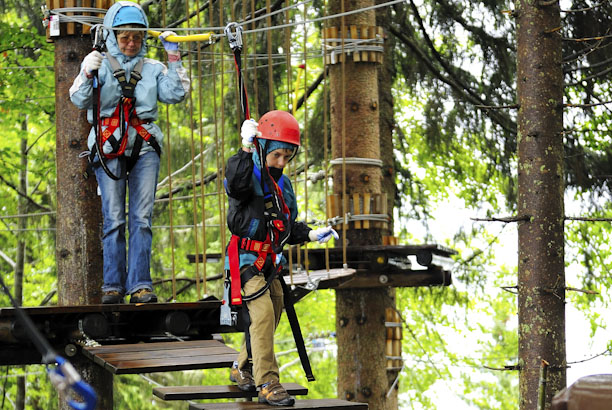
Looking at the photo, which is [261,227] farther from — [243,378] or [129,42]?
[129,42]

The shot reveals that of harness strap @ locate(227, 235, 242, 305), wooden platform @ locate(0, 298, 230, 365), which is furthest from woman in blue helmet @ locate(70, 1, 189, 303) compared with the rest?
harness strap @ locate(227, 235, 242, 305)

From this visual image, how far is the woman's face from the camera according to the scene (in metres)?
5.25

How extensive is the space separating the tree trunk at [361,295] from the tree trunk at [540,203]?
2635mm

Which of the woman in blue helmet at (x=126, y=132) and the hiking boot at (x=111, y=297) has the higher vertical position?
the woman in blue helmet at (x=126, y=132)

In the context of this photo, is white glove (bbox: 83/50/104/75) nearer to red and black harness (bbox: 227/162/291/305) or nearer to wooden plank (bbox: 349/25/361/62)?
red and black harness (bbox: 227/162/291/305)

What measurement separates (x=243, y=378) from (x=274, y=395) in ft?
1.11

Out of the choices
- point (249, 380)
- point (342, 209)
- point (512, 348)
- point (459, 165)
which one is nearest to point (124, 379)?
point (459, 165)

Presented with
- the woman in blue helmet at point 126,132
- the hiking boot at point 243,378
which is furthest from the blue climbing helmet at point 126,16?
the hiking boot at point 243,378

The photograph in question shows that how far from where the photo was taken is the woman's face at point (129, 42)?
525cm

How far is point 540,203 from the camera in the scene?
503 centimetres

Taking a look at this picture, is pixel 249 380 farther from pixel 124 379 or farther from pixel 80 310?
pixel 124 379

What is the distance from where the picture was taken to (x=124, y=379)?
1320 centimetres

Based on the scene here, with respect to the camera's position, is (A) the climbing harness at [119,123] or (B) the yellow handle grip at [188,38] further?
(A) the climbing harness at [119,123]

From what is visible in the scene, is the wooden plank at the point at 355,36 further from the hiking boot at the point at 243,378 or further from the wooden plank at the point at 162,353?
Answer: the hiking boot at the point at 243,378
